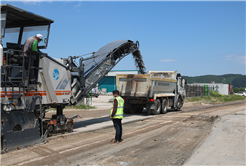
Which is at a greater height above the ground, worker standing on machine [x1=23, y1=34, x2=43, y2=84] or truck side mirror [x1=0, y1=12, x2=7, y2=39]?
truck side mirror [x1=0, y1=12, x2=7, y2=39]

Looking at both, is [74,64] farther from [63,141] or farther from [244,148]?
[244,148]

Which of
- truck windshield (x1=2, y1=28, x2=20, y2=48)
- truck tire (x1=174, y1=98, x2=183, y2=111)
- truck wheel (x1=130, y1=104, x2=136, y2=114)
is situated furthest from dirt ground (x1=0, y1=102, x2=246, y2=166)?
truck tire (x1=174, y1=98, x2=183, y2=111)

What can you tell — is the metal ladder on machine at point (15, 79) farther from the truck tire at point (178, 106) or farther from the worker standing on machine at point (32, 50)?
the truck tire at point (178, 106)

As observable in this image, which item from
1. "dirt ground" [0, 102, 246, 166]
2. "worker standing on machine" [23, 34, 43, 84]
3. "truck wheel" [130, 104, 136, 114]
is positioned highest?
"worker standing on machine" [23, 34, 43, 84]

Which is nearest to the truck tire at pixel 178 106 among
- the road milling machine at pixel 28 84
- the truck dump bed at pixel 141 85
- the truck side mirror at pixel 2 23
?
the truck dump bed at pixel 141 85

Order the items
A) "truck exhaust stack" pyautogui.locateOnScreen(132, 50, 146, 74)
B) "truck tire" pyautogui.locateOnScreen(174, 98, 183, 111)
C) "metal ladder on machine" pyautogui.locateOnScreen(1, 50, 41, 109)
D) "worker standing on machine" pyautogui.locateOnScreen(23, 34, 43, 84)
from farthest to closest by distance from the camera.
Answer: "truck tire" pyautogui.locateOnScreen(174, 98, 183, 111)
"truck exhaust stack" pyautogui.locateOnScreen(132, 50, 146, 74)
"worker standing on machine" pyautogui.locateOnScreen(23, 34, 43, 84)
"metal ladder on machine" pyautogui.locateOnScreen(1, 50, 41, 109)

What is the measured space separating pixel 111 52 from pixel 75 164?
739 centimetres

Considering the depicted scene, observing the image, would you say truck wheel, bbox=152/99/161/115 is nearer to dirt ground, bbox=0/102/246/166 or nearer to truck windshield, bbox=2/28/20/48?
dirt ground, bbox=0/102/246/166

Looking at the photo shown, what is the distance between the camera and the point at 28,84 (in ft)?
23.6

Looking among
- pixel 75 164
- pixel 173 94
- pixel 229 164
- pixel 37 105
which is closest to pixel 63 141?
pixel 37 105

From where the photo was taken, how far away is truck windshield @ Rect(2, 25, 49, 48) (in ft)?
25.5

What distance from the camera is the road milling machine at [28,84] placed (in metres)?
6.49

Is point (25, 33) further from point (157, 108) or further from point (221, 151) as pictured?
point (157, 108)

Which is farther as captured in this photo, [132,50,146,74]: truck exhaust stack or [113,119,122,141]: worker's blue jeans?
[132,50,146,74]: truck exhaust stack
